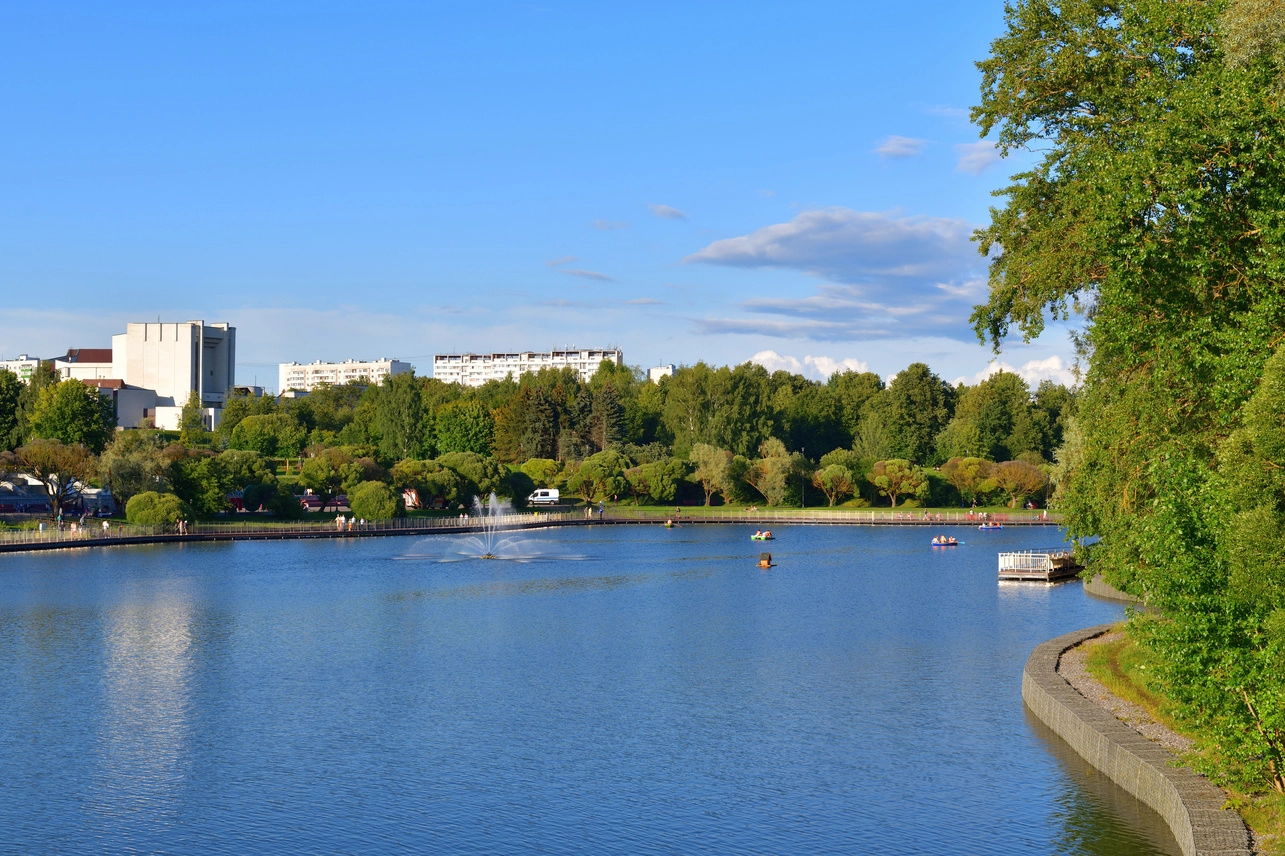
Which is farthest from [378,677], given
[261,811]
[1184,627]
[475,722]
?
[1184,627]

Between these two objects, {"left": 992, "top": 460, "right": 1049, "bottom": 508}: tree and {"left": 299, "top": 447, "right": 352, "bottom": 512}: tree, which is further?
{"left": 992, "top": 460, "right": 1049, "bottom": 508}: tree

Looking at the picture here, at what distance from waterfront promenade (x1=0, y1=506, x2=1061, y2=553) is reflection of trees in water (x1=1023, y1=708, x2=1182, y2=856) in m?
60.4

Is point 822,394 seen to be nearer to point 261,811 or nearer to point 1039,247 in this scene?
point 1039,247

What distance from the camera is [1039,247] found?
27469 mm

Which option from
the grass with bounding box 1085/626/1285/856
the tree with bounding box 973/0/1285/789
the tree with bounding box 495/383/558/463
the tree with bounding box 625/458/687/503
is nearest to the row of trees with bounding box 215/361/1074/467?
the tree with bounding box 495/383/558/463

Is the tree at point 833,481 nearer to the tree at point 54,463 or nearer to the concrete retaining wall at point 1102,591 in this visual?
the concrete retaining wall at point 1102,591

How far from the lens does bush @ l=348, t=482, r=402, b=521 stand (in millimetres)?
87125

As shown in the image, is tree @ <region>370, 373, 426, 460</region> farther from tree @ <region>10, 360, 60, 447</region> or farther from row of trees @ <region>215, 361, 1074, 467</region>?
tree @ <region>10, 360, 60, 447</region>

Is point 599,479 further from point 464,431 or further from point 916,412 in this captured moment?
point 916,412

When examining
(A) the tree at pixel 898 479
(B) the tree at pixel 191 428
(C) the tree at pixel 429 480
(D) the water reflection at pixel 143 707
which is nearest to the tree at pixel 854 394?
(A) the tree at pixel 898 479

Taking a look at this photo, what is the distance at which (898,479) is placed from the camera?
11488 cm

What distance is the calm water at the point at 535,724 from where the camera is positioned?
19.6 metres

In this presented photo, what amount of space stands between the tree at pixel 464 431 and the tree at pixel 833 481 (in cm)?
3426

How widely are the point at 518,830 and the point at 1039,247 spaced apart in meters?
17.2
